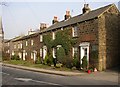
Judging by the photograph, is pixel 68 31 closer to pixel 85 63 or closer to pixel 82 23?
pixel 82 23

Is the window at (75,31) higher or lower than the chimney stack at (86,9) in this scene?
lower

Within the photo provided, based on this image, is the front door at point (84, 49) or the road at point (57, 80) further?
the front door at point (84, 49)

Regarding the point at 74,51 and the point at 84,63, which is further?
the point at 74,51

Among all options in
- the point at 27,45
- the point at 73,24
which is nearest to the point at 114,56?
the point at 73,24

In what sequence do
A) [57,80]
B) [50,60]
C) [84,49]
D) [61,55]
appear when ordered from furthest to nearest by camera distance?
1. [50,60]
2. [61,55]
3. [84,49]
4. [57,80]

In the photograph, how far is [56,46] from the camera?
36469mm

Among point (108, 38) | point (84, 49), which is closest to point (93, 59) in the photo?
point (84, 49)

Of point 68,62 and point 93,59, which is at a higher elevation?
point 93,59

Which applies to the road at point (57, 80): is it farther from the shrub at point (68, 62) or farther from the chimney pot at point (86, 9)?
the chimney pot at point (86, 9)

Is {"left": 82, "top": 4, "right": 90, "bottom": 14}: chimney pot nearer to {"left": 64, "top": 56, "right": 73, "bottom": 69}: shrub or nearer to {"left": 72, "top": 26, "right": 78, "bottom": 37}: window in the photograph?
{"left": 72, "top": 26, "right": 78, "bottom": 37}: window

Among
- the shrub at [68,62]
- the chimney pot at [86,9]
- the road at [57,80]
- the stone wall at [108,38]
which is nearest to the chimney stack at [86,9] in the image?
the chimney pot at [86,9]

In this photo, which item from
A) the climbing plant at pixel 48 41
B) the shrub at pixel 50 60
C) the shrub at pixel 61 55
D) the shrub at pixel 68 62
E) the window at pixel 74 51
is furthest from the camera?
the climbing plant at pixel 48 41

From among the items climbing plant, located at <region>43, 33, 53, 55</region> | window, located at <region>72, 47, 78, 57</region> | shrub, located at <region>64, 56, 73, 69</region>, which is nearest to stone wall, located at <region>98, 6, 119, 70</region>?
window, located at <region>72, 47, 78, 57</region>

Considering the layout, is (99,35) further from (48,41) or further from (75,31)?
(48,41)
